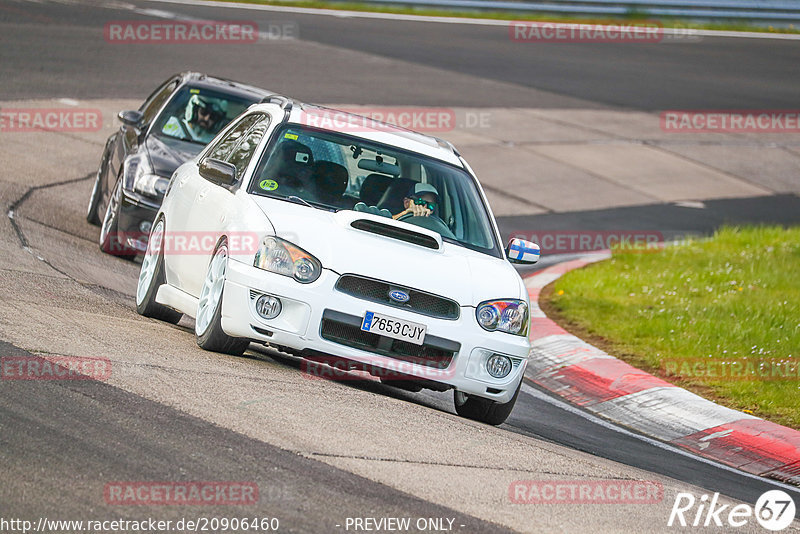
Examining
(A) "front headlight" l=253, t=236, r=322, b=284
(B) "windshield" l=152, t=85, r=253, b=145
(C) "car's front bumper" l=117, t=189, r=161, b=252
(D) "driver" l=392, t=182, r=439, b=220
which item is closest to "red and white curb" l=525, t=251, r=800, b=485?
(D) "driver" l=392, t=182, r=439, b=220

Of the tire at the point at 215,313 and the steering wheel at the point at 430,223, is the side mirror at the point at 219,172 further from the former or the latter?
the steering wheel at the point at 430,223

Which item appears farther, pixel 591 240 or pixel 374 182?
pixel 591 240

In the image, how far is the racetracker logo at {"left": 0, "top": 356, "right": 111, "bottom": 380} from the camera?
6.28 metres

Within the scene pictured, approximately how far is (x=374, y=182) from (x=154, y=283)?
176 cm

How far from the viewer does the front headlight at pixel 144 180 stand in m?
11.3

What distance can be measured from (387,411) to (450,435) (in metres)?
0.45

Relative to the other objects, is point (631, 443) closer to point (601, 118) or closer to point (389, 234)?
point (389, 234)

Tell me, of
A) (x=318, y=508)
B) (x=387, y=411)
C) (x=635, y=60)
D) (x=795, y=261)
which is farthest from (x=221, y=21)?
(x=318, y=508)

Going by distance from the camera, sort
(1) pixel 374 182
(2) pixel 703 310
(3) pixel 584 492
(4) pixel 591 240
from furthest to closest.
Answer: (4) pixel 591 240
(2) pixel 703 310
(1) pixel 374 182
(3) pixel 584 492

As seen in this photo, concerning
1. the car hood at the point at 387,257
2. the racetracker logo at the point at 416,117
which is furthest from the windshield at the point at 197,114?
the racetracker logo at the point at 416,117

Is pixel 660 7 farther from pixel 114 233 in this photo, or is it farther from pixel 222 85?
pixel 114 233

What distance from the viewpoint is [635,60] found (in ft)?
108

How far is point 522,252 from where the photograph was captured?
28.1 ft

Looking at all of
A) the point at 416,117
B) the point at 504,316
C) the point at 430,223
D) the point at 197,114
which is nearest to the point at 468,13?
the point at 416,117
